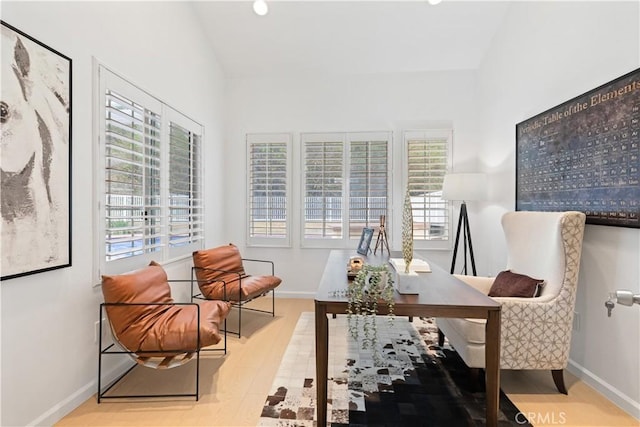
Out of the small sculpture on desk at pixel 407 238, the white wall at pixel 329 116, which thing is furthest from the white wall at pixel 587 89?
the small sculpture on desk at pixel 407 238

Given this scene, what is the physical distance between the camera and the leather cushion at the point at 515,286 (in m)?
2.28

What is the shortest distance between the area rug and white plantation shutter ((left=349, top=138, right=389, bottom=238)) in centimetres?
172

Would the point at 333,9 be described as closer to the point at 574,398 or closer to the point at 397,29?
the point at 397,29

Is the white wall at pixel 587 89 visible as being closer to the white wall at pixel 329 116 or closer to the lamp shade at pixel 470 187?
the lamp shade at pixel 470 187

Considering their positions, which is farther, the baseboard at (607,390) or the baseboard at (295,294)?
the baseboard at (295,294)

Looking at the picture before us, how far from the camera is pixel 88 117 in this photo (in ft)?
6.94

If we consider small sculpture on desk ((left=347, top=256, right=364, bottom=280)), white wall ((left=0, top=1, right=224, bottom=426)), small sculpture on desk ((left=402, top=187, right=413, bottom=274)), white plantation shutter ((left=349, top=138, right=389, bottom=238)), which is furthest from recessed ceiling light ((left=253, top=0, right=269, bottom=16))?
small sculpture on desk ((left=347, top=256, right=364, bottom=280))

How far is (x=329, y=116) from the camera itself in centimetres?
436

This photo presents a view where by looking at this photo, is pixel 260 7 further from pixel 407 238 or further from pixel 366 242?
pixel 407 238

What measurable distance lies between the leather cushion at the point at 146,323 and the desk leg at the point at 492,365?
5.16ft

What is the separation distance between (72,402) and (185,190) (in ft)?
6.58

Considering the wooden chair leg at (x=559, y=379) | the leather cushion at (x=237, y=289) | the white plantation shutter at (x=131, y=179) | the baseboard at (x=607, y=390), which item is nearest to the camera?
the baseboard at (x=607, y=390)

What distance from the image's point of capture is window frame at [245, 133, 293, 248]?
4.41 meters

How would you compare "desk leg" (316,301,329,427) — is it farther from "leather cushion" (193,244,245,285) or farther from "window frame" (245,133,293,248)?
"window frame" (245,133,293,248)
